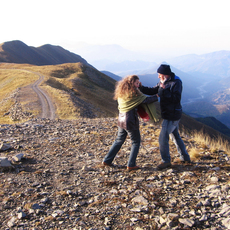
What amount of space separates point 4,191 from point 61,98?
35.0 metres

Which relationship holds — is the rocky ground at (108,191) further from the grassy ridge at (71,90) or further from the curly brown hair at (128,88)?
the grassy ridge at (71,90)

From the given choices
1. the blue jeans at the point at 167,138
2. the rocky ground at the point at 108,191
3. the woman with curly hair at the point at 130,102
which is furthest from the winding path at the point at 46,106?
the blue jeans at the point at 167,138

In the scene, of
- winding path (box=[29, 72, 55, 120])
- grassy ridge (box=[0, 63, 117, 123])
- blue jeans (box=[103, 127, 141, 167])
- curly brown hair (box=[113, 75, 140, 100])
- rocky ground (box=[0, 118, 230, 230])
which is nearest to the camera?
rocky ground (box=[0, 118, 230, 230])

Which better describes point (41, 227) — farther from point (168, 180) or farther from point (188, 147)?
point (188, 147)

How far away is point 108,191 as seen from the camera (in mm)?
5410

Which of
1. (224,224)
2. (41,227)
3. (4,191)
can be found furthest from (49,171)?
(224,224)

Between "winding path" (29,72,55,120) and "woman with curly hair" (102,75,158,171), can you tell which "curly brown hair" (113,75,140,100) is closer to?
"woman with curly hair" (102,75,158,171)

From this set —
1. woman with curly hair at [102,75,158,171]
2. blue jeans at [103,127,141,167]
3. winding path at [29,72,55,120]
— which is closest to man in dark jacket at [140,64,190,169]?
woman with curly hair at [102,75,158,171]

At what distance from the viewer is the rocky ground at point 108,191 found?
4094 millimetres

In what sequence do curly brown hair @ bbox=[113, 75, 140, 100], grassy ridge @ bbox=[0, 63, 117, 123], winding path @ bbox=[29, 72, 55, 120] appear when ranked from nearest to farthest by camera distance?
curly brown hair @ bbox=[113, 75, 140, 100], winding path @ bbox=[29, 72, 55, 120], grassy ridge @ bbox=[0, 63, 117, 123]

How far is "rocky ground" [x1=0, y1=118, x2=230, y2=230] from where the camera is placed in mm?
4094

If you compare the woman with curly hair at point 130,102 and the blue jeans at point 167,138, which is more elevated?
the woman with curly hair at point 130,102

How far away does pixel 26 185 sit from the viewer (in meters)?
5.67

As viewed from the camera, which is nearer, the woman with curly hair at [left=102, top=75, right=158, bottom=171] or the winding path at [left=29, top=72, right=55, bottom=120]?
the woman with curly hair at [left=102, top=75, right=158, bottom=171]
